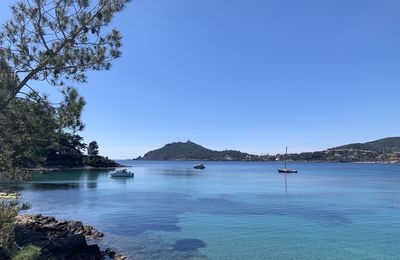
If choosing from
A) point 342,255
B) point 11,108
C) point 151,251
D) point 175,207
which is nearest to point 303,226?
point 342,255

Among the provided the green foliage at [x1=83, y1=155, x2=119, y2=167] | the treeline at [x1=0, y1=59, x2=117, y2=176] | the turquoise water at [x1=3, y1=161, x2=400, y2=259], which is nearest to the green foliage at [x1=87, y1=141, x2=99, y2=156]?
the green foliage at [x1=83, y1=155, x2=119, y2=167]

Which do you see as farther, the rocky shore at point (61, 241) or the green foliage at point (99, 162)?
the green foliage at point (99, 162)

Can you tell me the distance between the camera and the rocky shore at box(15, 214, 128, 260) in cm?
1916

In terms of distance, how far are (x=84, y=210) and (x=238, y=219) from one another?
51.9ft

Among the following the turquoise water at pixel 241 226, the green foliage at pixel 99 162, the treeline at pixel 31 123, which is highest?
the green foliage at pixel 99 162

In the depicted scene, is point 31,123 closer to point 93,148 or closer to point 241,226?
point 241,226

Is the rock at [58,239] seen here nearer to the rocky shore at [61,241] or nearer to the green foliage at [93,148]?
the rocky shore at [61,241]

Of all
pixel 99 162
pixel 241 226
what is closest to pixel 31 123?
pixel 241 226

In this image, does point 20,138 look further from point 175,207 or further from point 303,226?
point 175,207

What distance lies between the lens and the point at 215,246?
76.3 ft

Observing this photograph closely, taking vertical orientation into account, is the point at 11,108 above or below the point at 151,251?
above

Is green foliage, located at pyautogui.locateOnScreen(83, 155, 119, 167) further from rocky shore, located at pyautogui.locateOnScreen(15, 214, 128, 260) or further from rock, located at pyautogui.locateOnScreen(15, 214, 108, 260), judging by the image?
rocky shore, located at pyautogui.locateOnScreen(15, 214, 128, 260)

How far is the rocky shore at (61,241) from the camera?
19156 millimetres

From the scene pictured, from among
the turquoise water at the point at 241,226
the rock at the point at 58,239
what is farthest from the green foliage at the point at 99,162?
the rock at the point at 58,239
